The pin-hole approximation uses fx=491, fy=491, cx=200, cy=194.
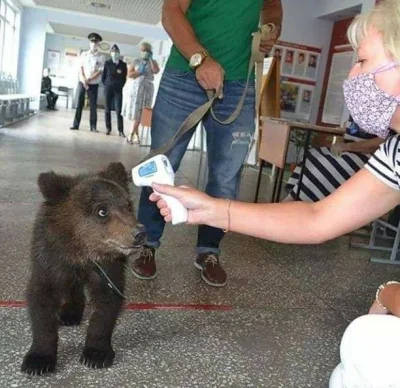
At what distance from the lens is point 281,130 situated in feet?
14.8

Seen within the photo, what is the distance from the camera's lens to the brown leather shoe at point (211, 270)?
2.52 m

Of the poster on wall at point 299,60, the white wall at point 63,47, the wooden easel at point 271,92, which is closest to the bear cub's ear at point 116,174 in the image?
the wooden easel at point 271,92

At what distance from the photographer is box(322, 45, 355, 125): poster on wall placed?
310 inches

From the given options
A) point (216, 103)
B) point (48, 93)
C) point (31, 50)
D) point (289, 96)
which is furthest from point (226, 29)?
point (48, 93)

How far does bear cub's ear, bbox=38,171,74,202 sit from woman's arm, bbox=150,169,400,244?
0.97 feet

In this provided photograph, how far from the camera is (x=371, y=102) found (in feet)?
4.53

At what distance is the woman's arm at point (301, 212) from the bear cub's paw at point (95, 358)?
0.52m

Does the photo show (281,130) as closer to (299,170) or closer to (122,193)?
(299,170)

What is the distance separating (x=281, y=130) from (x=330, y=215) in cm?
301

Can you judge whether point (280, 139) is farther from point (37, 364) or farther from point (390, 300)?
point (37, 364)

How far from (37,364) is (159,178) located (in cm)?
71

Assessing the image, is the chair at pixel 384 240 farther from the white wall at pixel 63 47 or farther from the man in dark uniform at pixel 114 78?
the white wall at pixel 63 47

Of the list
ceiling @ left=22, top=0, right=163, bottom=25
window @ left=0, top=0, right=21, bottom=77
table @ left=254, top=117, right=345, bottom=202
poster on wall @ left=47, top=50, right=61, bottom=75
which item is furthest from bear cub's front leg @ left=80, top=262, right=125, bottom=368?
poster on wall @ left=47, top=50, right=61, bottom=75

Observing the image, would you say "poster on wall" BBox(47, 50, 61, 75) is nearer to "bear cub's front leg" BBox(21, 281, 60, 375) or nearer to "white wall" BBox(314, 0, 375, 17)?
"white wall" BBox(314, 0, 375, 17)
